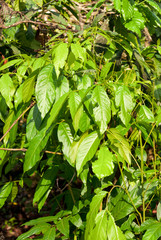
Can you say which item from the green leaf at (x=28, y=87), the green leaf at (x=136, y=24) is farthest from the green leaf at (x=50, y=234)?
the green leaf at (x=136, y=24)

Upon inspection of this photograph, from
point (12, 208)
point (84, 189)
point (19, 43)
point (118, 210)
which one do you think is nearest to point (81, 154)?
point (84, 189)

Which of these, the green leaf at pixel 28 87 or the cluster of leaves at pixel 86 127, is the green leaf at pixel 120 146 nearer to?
the cluster of leaves at pixel 86 127

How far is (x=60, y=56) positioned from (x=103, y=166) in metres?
0.46

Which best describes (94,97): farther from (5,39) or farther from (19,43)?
(19,43)

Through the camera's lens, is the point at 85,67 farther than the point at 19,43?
No

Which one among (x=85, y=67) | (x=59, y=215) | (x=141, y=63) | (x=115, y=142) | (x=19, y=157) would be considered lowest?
(x=59, y=215)

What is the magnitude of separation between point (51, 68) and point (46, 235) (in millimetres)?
731

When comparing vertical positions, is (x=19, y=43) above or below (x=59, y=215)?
above

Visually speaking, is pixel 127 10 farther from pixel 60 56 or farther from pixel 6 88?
pixel 6 88

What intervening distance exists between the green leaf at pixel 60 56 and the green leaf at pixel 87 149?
0.92 ft

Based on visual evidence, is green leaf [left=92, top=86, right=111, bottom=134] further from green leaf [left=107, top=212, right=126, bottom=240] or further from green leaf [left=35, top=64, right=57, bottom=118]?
green leaf [left=107, top=212, right=126, bottom=240]

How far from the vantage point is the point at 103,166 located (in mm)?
1038

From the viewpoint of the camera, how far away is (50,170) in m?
1.44

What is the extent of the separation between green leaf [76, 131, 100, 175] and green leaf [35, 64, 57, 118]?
7.7 inches
